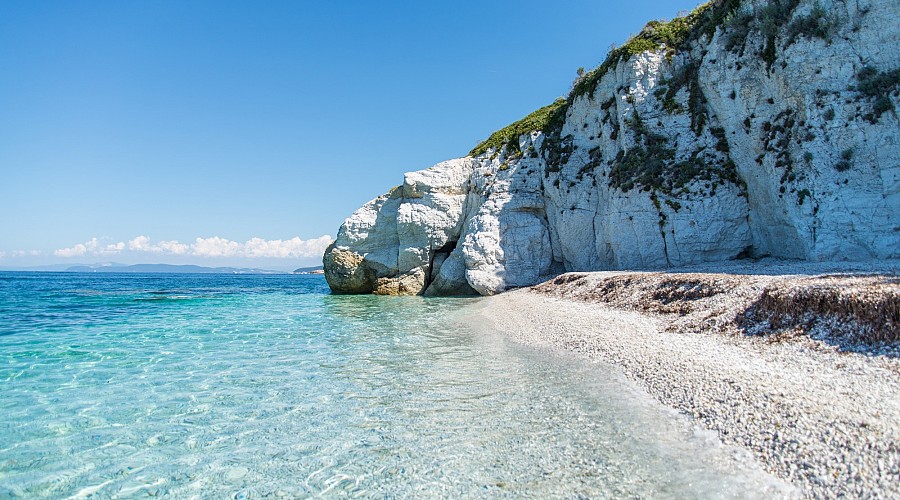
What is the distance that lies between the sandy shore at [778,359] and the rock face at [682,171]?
18.0 feet

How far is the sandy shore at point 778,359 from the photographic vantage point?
5016 millimetres

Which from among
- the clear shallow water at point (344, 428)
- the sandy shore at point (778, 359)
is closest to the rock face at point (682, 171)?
the sandy shore at point (778, 359)

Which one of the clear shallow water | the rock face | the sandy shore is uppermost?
the rock face

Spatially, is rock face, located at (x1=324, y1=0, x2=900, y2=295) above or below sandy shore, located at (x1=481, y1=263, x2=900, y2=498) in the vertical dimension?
above

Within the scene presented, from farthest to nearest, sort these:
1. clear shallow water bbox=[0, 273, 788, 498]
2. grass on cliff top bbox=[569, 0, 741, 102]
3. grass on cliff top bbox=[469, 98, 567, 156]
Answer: grass on cliff top bbox=[469, 98, 567, 156]
grass on cliff top bbox=[569, 0, 741, 102]
clear shallow water bbox=[0, 273, 788, 498]

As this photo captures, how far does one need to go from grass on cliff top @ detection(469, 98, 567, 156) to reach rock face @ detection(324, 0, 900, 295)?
0.75 feet

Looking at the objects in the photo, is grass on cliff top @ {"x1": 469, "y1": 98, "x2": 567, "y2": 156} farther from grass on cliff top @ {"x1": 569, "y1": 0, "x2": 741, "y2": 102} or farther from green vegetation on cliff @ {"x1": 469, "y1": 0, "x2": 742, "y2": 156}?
grass on cliff top @ {"x1": 569, "y1": 0, "x2": 741, "y2": 102}

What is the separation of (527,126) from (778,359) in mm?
30640

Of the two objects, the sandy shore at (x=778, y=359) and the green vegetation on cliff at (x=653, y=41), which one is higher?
the green vegetation on cliff at (x=653, y=41)

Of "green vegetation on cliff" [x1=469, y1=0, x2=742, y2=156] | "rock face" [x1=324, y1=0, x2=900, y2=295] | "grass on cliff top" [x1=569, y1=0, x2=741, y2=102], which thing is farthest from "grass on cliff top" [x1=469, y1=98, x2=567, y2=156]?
"grass on cliff top" [x1=569, y1=0, x2=741, y2=102]

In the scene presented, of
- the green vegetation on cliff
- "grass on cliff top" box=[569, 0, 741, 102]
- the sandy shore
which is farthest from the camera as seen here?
the green vegetation on cliff

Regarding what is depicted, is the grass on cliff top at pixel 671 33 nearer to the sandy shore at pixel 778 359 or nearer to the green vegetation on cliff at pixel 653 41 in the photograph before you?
the green vegetation on cliff at pixel 653 41

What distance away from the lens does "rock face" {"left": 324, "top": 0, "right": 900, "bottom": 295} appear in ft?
57.6

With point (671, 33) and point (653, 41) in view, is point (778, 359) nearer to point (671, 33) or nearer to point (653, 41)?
point (653, 41)
